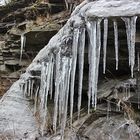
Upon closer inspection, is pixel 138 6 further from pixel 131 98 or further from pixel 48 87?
pixel 48 87

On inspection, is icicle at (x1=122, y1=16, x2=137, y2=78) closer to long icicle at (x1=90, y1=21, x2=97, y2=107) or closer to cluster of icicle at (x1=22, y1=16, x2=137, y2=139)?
cluster of icicle at (x1=22, y1=16, x2=137, y2=139)

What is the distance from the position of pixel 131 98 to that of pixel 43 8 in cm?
302

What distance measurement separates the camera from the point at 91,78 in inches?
166

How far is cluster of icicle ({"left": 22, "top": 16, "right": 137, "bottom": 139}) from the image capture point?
3.97m

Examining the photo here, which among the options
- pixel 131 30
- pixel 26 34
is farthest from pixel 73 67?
pixel 26 34

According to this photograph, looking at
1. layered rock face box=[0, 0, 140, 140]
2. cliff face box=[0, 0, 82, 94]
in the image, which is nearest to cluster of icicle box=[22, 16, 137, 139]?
layered rock face box=[0, 0, 140, 140]

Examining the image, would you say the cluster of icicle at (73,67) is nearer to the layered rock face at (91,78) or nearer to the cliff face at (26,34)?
the layered rock face at (91,78)

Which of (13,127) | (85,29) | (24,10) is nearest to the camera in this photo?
(85,29)

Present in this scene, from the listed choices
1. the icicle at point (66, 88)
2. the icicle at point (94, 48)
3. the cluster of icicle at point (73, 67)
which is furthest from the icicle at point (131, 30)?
the icicle at point (66, 88)

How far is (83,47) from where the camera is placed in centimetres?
420

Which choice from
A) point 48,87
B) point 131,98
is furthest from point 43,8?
point 131,98

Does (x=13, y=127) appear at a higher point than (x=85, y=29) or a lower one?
lower

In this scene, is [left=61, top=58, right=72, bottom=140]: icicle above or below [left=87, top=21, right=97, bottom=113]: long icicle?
below

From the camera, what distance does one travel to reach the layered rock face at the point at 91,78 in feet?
13.2
